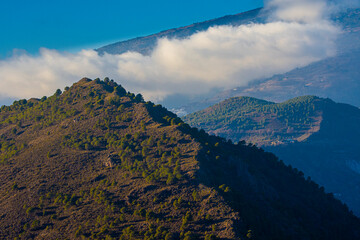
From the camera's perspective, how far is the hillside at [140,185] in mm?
92188

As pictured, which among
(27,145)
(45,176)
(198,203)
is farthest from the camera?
(27,145)

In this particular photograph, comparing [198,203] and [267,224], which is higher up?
[198,203]

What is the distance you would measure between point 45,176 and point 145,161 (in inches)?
1101

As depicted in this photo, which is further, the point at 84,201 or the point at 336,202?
the point at 336,202

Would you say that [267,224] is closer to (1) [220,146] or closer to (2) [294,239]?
(2) [294,239]

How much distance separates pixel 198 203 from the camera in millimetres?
96312

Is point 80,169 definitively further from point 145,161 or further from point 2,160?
point 2,160

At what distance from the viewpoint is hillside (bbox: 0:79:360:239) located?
92.2 metres

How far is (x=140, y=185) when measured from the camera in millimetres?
105875

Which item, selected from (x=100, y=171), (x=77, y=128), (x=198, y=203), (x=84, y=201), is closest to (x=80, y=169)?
(x=100, y=171)

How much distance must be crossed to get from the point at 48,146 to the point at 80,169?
20.3 metres

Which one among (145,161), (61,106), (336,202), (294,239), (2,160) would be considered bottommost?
(336,202)

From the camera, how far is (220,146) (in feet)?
443

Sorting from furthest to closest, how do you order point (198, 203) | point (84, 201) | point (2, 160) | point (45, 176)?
point (2, 160)
point (45, 176)
point (84, 201)
point (198, 203)
